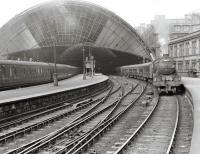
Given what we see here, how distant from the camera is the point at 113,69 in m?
107

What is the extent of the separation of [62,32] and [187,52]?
38.0m

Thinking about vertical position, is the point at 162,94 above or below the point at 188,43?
below

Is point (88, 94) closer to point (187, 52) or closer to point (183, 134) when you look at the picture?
point (183, 134)

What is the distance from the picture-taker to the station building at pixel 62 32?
87312 millimetres

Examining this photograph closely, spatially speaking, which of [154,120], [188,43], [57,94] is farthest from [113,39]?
[154,120]

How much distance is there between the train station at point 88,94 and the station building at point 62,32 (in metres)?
0.28

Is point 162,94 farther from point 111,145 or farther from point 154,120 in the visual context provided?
point 111,145

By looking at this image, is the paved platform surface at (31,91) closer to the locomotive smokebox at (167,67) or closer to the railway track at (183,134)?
the locomotive smokebox at (167,67)

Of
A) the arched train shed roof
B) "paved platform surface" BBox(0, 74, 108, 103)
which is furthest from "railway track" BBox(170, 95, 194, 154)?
the arched train shed roof

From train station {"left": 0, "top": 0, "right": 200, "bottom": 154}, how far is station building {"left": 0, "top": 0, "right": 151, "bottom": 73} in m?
0.28

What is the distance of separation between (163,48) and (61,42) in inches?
1479

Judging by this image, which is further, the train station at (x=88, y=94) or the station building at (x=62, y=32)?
the station building at (x=62, y=32)

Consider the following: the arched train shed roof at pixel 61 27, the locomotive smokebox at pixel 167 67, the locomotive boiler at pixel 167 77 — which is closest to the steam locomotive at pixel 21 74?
the locomotive boiler at pixel 167 77

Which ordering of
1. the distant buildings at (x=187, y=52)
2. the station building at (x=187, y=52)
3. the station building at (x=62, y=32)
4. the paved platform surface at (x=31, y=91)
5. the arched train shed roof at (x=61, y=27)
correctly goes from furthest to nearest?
the arched train shed roof at (x=61, y=27) < the station building at (x=62, y=32) < the station building at (x=187, y=52) < the distant buildings at (x=187, y=52) < the paved platform surface at (x=31, y=91)
